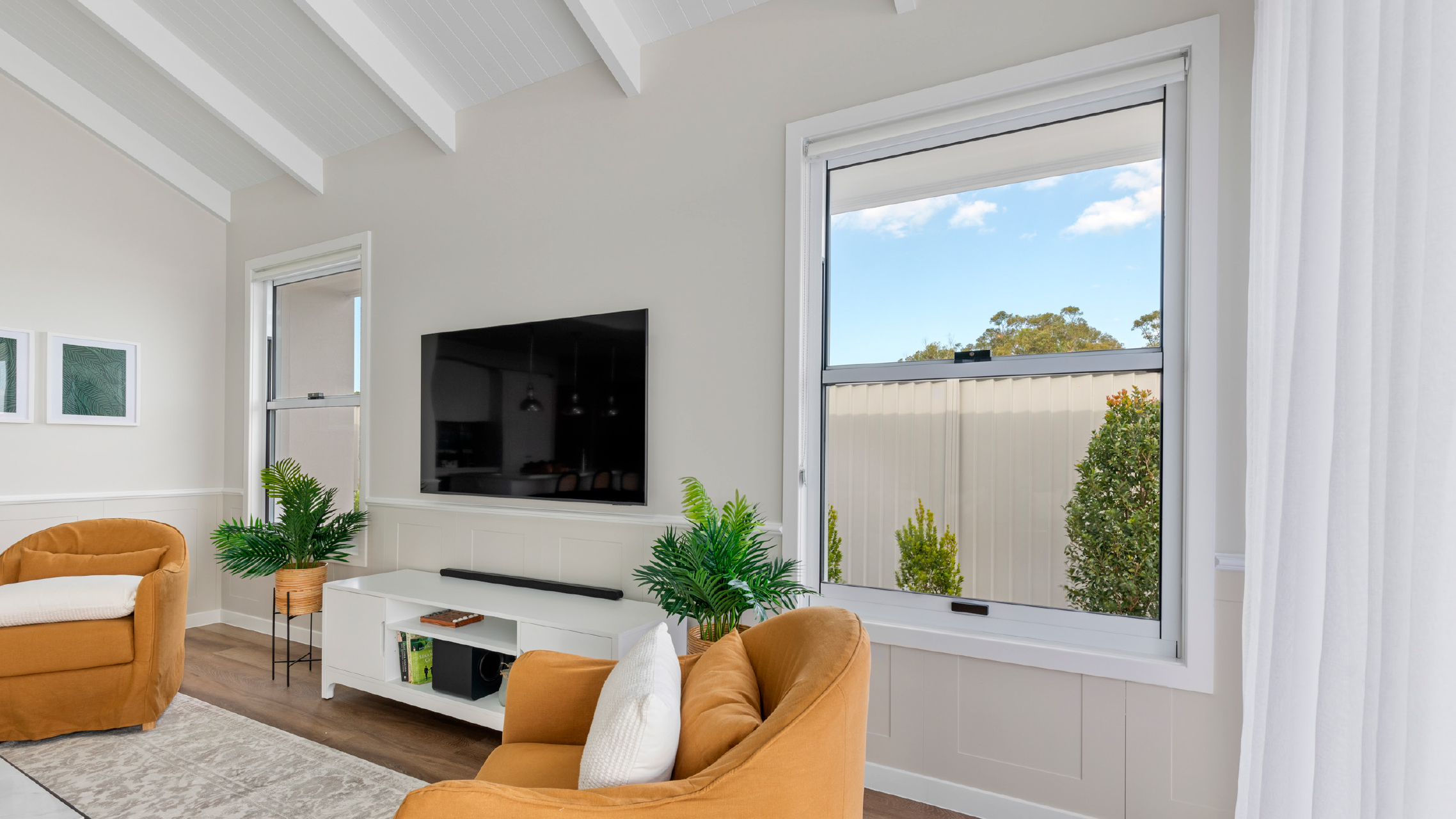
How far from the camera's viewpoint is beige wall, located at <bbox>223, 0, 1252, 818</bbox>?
2.00 meters

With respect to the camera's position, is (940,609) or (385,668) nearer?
(940,609)

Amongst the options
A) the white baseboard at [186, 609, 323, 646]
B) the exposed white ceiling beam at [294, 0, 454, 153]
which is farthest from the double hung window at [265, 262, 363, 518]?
the exposed white ceiling beam at [294, 0, 454, 153]

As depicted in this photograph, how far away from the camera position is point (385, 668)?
3.03 m

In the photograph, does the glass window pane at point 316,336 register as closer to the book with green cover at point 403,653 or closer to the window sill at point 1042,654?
the book with green cover at point 403,653

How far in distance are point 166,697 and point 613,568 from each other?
6.15 feet

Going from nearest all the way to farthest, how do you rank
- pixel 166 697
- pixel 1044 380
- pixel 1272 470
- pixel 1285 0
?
1. pixel 1272 470
2. pixel 1285 0
3. pixel 1044 380
4. pixel 166 697

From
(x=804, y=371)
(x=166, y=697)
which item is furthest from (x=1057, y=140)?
(x=166, y=697)

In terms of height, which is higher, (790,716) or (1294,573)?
(1294,573)

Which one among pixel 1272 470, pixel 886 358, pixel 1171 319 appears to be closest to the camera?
pixel 1272 470

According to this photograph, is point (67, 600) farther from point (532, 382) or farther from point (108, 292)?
point (108, 292)

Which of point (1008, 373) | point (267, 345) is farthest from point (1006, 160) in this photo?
point (267, 345)

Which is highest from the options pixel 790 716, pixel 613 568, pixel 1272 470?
pixel 1272 470

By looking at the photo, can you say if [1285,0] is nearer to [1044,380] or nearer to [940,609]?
[1044,380]

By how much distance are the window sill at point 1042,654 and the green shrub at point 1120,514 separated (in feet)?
0.50
